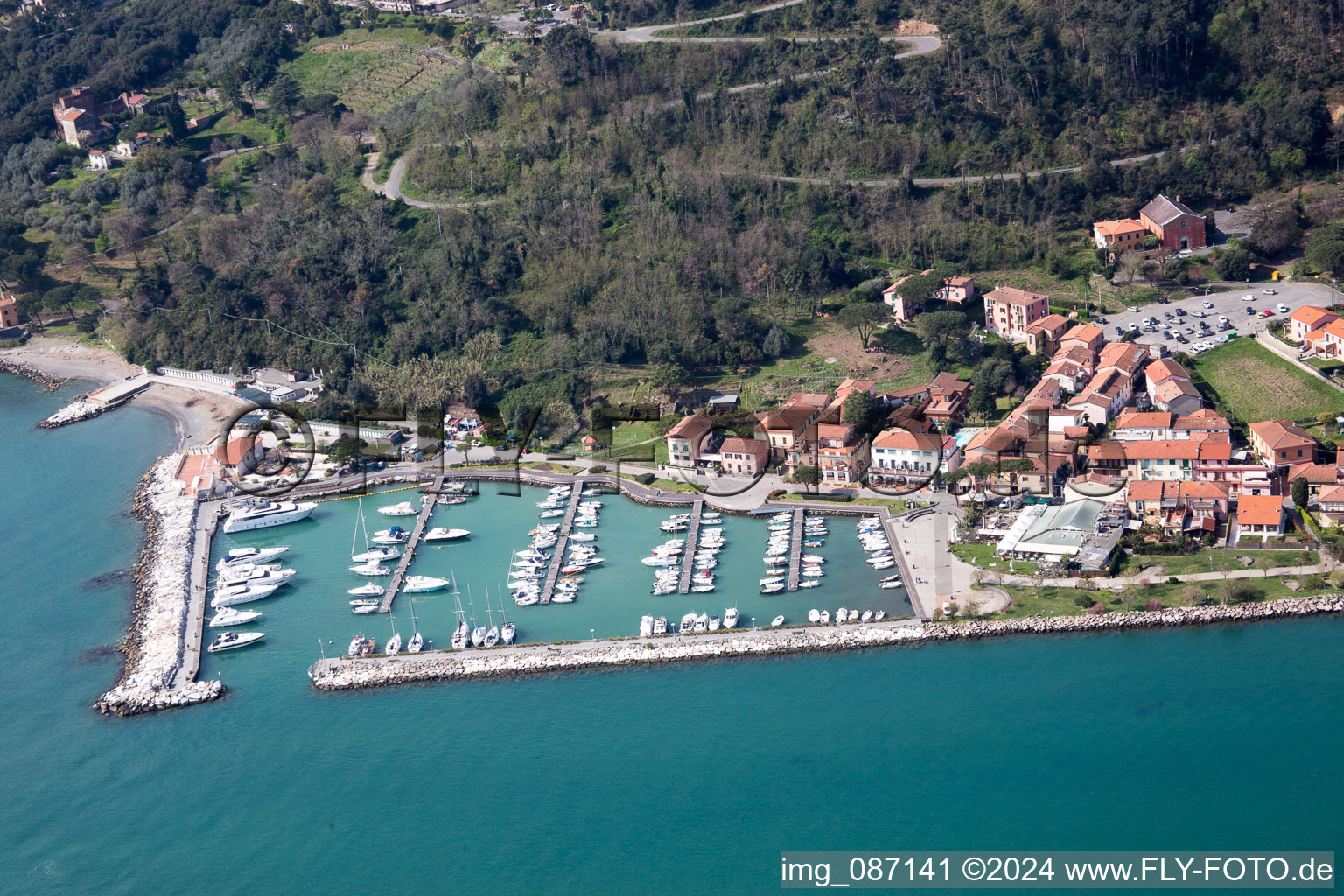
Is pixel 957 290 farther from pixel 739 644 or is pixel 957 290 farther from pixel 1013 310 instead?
pixel 739 644

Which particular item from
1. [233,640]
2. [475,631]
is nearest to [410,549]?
[475,631]

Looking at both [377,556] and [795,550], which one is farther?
[377,556]

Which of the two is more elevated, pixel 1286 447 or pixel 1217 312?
pixel 1217 312

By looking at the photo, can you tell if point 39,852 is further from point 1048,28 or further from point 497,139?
point 1048,28

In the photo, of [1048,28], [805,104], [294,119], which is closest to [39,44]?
[294,119]

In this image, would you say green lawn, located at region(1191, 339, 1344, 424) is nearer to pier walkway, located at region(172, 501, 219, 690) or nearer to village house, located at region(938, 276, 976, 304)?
village house, located at region(938, 276, 976, 304)

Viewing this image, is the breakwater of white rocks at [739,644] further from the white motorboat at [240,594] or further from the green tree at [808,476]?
the green tree at [808,476]

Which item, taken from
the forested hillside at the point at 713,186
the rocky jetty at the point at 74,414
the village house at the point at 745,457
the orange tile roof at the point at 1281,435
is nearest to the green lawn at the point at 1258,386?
the orange tile roof at the point at 1281,435
